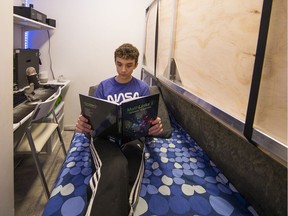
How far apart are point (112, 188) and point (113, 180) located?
4 centimetres

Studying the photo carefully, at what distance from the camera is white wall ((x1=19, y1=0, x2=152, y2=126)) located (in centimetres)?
293

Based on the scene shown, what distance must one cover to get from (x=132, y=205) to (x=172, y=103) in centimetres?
137

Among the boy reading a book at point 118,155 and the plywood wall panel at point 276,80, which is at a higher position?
the plywood wall panel at point 276,80

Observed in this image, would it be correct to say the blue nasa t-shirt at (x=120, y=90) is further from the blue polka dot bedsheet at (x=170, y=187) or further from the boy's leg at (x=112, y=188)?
the boy's leg at (x=112, y=188)

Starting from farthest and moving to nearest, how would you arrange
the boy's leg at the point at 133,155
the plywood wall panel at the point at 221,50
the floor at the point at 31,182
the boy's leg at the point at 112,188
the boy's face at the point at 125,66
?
the floor at the point at 31,182 < the boy's face at the point at 125,66 < the boy's leg at the point at 133,155 < the boy's leg at the point at 112,188 < the plywood wall panel at the point at 221,50

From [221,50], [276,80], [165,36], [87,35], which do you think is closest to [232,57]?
[221,50]

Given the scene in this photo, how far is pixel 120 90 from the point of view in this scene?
1527mm

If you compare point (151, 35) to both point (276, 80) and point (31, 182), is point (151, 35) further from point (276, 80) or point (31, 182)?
point (276, 80)

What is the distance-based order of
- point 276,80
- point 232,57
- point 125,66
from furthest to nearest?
point 125,66 → point 232,57 → point 276,80

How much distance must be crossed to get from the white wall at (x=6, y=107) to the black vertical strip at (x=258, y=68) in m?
1.08

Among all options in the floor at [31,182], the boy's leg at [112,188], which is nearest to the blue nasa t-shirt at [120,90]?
the boy's leg at [112,188]

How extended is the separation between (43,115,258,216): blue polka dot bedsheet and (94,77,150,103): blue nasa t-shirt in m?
0.36

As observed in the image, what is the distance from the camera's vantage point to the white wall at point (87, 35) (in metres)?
2.93

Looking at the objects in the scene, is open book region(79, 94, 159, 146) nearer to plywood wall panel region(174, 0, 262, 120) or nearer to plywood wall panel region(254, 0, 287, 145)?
plywood wall panel region(174, 0, 262, 120)
